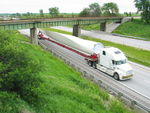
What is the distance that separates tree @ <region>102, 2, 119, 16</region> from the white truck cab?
8467 centimetres

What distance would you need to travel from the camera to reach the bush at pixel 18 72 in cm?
1256

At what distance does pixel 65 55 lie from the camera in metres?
40.3

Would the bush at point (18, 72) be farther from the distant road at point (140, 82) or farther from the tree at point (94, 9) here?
the tree at point (94, 9)

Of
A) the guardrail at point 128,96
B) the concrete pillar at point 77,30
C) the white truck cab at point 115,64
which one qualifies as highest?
the concrete pillar at point 77,30

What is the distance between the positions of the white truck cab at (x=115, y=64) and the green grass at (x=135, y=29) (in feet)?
158

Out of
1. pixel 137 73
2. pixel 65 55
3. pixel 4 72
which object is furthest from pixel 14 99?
pixel 65 55

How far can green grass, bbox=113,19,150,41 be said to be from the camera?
75.1m

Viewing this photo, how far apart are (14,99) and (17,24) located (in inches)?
1496

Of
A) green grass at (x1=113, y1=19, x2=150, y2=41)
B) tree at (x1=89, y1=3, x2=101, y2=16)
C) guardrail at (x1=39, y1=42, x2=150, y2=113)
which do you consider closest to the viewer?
guardrail at (x1=39, y1=42, x2=150, y2=113)

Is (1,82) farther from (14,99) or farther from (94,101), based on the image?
(94,101)

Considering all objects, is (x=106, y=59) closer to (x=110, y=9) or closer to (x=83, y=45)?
(x=83, y=45)

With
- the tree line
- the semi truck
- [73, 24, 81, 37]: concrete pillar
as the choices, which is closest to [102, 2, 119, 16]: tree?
the tree line

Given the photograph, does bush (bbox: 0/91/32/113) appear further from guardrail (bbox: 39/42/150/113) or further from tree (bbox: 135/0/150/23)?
tree (bbox: 135/0/150/23)

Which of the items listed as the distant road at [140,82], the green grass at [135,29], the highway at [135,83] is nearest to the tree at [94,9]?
the green grass at [135,29]
